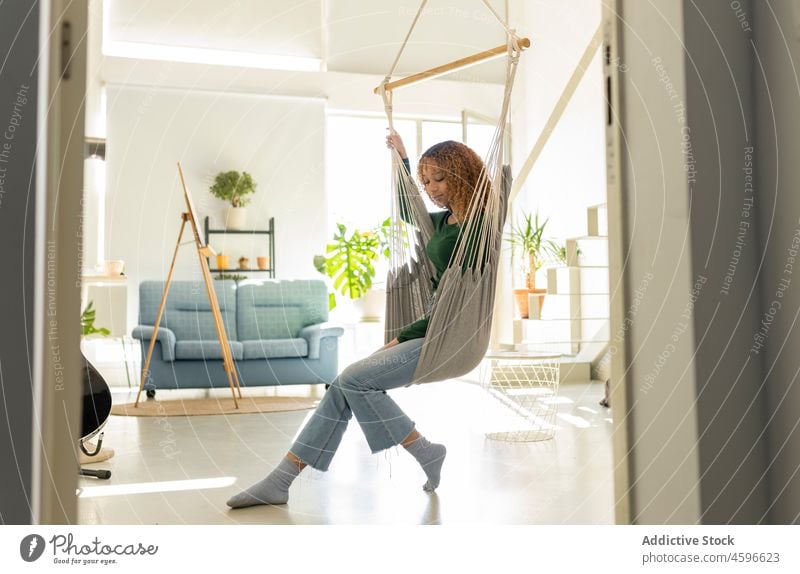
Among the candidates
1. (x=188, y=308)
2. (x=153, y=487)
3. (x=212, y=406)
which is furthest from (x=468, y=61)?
(x=188, y=308)

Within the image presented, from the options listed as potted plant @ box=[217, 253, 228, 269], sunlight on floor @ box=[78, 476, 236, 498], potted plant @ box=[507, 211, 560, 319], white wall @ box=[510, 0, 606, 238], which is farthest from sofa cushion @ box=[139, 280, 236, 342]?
white wall @ box=[510, 0, 606, 238]

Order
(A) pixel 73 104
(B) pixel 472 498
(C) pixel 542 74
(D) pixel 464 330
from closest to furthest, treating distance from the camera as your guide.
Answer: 1. (A) pixel 73 104
2. (D) pixel 464 330
3. (B) pixel 472 498
4. (C) pixel 542 74

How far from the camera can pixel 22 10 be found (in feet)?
3.63

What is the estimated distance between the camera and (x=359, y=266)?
16.5ft

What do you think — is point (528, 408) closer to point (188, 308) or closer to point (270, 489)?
point (270, 489)

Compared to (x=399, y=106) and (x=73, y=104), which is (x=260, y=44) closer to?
(x=399, y=106)

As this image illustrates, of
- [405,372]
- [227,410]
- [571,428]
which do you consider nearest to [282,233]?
[227,410]

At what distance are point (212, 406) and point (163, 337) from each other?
55 cm

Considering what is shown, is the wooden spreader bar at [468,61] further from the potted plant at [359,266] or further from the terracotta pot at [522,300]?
the potted plant at [359,266]

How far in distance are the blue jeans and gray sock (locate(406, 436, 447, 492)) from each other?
0.12 metres

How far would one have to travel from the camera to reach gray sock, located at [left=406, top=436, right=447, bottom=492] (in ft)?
6.31

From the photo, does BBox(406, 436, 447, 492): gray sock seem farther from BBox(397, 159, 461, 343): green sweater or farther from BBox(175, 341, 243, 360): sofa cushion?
BBox(175, 341, 243, 360): sofa cushion

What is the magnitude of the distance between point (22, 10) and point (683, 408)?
1.30 m

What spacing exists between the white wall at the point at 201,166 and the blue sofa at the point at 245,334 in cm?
86
